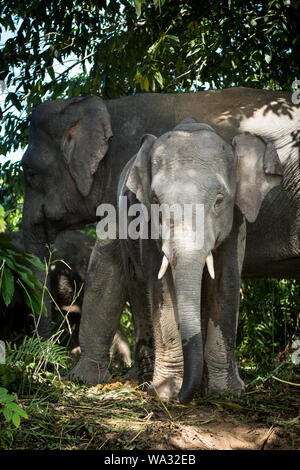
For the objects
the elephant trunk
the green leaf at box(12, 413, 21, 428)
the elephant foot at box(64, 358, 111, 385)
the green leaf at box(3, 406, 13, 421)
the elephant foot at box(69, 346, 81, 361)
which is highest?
the elephant trunk

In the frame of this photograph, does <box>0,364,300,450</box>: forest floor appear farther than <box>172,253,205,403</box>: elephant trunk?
No

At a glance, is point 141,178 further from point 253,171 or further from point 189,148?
point 253,171

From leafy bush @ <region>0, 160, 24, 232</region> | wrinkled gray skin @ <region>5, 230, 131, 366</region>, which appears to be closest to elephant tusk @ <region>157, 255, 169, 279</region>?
wrinkled gray skin @ <region>5, 230, 131, 366</region>

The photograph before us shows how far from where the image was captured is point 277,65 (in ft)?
25.9

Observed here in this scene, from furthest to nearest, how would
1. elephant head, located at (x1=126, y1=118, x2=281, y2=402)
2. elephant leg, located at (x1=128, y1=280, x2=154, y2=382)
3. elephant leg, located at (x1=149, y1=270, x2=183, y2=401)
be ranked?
elephant leg, located at (x1=128, y1=280, x2=154, y2=382), elephant leg, located at (x1=149, y1=270, x2=183, y2=401), elephant head, located at (x1=126, y1=118, x2=281, y2=402)

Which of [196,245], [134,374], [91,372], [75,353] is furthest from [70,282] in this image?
[196,245]

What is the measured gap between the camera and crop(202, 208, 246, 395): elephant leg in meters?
4.72

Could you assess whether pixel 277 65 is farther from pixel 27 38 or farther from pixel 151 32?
pixel 27 38

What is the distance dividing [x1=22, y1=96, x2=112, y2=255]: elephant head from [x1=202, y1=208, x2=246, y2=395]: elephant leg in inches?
96.9

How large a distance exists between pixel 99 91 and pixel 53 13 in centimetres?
136

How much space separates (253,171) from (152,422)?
180 centimetres

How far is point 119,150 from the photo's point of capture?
695 cm

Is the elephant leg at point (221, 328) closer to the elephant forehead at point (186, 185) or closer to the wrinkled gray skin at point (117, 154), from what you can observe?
the elephant forehead at point (186, 185)

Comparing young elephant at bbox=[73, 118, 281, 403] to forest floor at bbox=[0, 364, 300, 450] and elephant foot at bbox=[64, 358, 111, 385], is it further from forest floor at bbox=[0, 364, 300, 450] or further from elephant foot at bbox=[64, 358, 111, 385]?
elephant foot at bbox=[64, 358, 111, 385]
